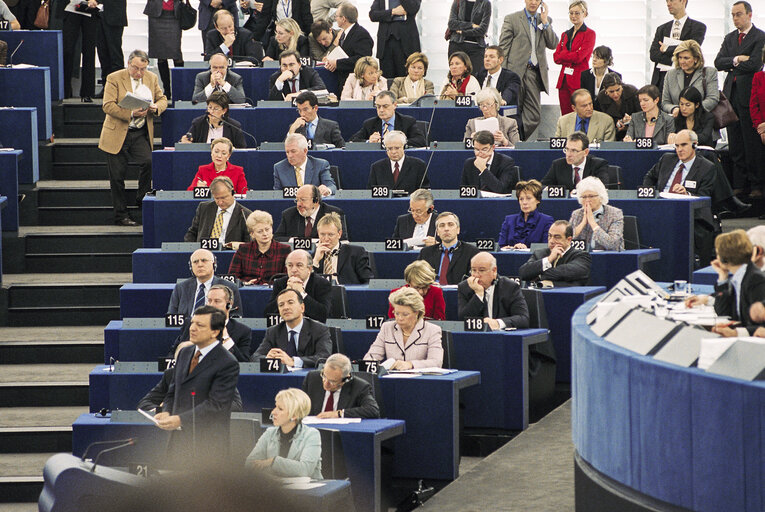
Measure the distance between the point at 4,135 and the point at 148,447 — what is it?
4910 millimetres

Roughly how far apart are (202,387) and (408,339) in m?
1.29

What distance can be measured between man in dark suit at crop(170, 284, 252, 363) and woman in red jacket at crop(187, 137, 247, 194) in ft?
7.01

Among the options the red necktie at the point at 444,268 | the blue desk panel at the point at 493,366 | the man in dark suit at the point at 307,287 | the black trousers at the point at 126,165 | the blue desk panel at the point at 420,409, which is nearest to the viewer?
the blue desk panel at the point at 420,409

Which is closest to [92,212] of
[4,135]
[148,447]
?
[4,135]

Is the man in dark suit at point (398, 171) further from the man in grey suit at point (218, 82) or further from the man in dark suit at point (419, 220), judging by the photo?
the man in grey suit at point (218, 82)

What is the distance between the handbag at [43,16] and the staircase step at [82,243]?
319 cm

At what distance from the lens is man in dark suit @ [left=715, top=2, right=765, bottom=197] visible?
31.3 ft

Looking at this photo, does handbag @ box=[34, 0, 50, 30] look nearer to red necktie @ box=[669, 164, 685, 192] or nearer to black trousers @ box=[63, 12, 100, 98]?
black trousers @ box=[63, 12, 100, 98]

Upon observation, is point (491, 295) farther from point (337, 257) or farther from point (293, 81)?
point (293, 81)

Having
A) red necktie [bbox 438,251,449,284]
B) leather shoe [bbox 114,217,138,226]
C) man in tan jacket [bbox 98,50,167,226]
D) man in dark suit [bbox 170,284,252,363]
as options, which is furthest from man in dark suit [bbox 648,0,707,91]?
man in dark suit [bbox 170,284,252,363]

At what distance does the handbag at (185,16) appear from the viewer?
11.3 m

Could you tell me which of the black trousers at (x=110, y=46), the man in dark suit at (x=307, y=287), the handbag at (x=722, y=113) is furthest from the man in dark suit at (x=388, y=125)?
the black trousers at (x=110, y=46)

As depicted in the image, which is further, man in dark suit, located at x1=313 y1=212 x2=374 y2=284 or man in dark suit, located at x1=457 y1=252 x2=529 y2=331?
man in dark suit, located at x1=313 y1=212 x2=374 y2=284

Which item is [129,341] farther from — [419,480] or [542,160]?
[542,160]
